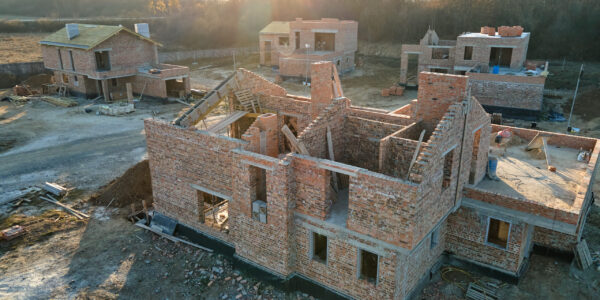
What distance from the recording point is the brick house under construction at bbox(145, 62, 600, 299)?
11.0 metres

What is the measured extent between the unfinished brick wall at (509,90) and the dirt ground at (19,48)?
46.1 m

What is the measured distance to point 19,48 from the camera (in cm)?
5197

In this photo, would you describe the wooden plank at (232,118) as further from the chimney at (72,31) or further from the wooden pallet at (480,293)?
the chimney at (72,31)

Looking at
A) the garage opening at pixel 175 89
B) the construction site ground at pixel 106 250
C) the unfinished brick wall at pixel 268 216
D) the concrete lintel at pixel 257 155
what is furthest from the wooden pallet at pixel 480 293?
the garage opening at pixel 175 89

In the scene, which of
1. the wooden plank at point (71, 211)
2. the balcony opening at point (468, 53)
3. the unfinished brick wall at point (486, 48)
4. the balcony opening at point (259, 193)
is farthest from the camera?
the balcony opening at point (468, 53)

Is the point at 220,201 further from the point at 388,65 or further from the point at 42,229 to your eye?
the point at 388,65

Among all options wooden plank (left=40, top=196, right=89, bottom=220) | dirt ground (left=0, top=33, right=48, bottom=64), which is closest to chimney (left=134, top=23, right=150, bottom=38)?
dirt ground (left=0, top=33, right=48, bottom=64)

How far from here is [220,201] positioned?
18.1 m

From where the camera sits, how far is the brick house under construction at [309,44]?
43.9 meters

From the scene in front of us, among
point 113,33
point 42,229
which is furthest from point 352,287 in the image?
point 113,33

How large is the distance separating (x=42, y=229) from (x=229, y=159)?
29.8ft

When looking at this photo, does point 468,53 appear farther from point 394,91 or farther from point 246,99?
point 246,99

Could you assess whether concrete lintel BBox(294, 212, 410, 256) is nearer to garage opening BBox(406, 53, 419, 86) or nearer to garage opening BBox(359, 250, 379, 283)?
garage opening BBox(359, 250, 379, 283)

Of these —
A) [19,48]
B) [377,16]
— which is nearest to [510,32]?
[377,16]
